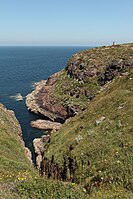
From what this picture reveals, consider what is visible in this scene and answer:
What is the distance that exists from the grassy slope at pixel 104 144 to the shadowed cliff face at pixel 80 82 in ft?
101

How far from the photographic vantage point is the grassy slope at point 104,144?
3151cm

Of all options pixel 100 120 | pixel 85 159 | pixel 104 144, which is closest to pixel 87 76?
pixel 100 120

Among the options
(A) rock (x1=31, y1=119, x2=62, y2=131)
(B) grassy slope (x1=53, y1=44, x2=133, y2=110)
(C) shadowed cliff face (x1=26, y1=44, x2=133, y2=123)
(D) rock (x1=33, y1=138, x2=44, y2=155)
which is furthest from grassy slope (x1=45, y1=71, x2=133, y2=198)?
(B) grassy slope (x1=53, y1=44, x2=133, y2=110)

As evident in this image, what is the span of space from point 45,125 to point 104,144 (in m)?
43.0

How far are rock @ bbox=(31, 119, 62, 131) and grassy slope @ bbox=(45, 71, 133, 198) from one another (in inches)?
880

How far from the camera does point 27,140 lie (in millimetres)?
72125

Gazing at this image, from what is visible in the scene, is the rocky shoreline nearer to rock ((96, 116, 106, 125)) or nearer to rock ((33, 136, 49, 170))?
rock ((33, 136, 49, 170))

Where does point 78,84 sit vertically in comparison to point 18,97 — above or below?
above

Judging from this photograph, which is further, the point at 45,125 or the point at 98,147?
the point at 45,125

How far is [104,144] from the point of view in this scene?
132 ft

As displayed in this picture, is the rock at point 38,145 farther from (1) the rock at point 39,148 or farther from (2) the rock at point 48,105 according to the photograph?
(2) the rock at point 48,105

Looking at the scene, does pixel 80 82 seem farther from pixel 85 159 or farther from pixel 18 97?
pixel 85 159

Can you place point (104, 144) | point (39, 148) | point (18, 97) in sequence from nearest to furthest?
point (104, 144)
point (39, 148)
point (18, 97)

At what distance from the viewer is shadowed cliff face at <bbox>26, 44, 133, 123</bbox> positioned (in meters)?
91.2
